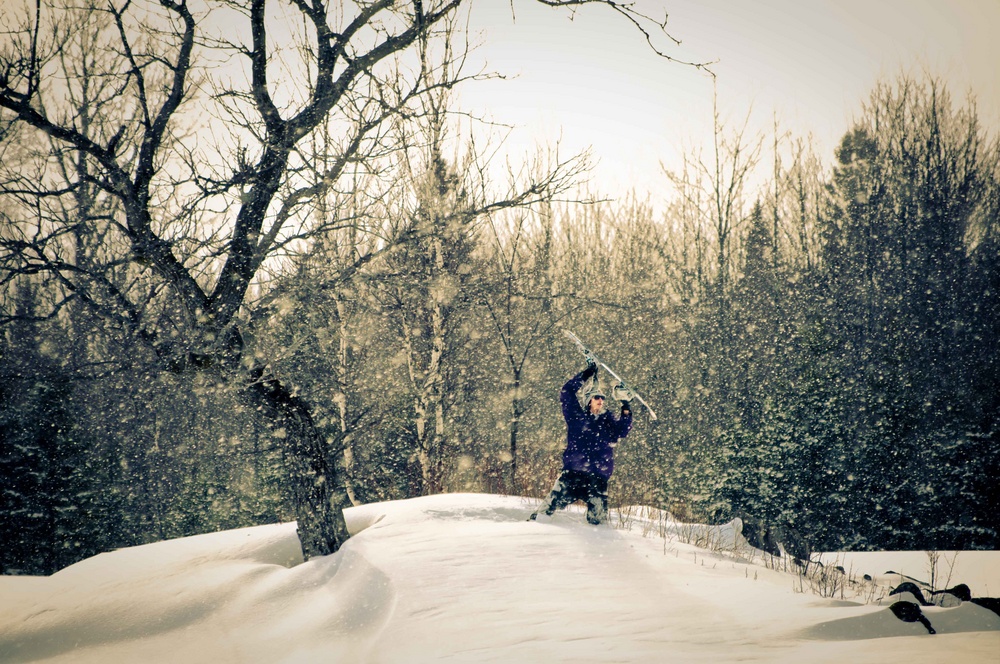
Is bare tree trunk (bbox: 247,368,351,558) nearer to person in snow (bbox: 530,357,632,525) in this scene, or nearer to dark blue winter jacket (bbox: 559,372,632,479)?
person in snow (bbox: 530,357,632,525)

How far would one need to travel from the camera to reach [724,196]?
855 inches

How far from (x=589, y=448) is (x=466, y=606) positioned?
335cm

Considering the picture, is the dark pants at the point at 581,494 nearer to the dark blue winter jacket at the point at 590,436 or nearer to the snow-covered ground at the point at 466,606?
the dark blue winter jacket at the point at 590,436

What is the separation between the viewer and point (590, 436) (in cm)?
730

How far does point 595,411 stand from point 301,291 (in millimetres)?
3675

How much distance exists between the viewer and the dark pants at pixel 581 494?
7.04m

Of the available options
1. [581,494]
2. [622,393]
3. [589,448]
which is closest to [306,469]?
[581,494]

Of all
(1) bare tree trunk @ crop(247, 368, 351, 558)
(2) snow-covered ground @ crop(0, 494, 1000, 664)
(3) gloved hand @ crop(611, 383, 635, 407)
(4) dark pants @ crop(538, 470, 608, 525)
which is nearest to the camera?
(2) snow-covered ground @ crop(0, 494, 1000, 664)

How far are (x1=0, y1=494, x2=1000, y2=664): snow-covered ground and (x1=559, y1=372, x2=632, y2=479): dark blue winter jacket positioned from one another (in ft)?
2.62

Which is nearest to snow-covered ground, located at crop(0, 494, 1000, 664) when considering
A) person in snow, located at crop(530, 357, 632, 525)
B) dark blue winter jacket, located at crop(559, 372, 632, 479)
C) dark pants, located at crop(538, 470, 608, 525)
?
dark pants, located at crop(538, 470, 608, 525)

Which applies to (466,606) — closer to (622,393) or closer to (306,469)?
(306,469)

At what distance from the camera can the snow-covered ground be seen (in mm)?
3564

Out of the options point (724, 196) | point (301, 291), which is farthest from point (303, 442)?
point (724, 196)

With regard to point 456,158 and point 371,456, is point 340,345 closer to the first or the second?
point 371,456
